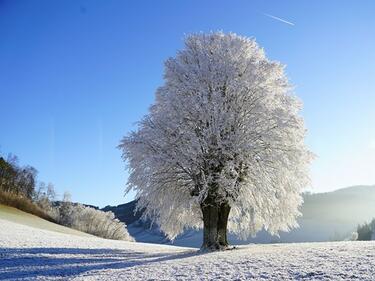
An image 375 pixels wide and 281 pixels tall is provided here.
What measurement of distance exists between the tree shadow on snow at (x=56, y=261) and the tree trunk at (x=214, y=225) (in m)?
2.93

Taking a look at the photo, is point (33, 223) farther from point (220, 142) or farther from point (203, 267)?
point (203, 267)

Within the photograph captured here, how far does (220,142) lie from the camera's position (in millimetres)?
25891

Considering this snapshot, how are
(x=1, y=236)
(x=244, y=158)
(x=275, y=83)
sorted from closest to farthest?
(x=244, y=158), (x=275, y=83), (x=1, y=236)

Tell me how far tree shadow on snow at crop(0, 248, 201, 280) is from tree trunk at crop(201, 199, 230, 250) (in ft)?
9.60

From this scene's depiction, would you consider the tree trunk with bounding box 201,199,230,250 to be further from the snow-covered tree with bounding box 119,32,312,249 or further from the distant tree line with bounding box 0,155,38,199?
the distant tree line with bounding box 0,155,38,199

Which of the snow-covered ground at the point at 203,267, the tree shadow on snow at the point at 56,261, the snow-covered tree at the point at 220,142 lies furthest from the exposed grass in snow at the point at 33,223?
the snow-covered ground at the point at 203,267

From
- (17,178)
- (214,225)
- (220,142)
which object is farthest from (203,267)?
(17,178)

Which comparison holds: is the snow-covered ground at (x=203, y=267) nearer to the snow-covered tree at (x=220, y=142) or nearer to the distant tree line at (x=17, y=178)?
the snow-covered tree at (x=220, y=142)

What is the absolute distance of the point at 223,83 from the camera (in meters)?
28.5

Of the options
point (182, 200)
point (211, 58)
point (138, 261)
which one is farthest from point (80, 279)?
point (211, 58)

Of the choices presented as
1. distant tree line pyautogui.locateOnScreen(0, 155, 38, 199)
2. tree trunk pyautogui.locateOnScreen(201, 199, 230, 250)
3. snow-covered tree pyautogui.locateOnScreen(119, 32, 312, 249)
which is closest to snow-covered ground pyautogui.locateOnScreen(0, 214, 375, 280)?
tree trunk pyautogui.locateOnScreen(201, 199, 230, 250)

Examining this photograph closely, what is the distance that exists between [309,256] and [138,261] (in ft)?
30.0

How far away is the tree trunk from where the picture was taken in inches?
1056

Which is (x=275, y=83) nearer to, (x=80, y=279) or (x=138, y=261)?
(x=138, y=261)
